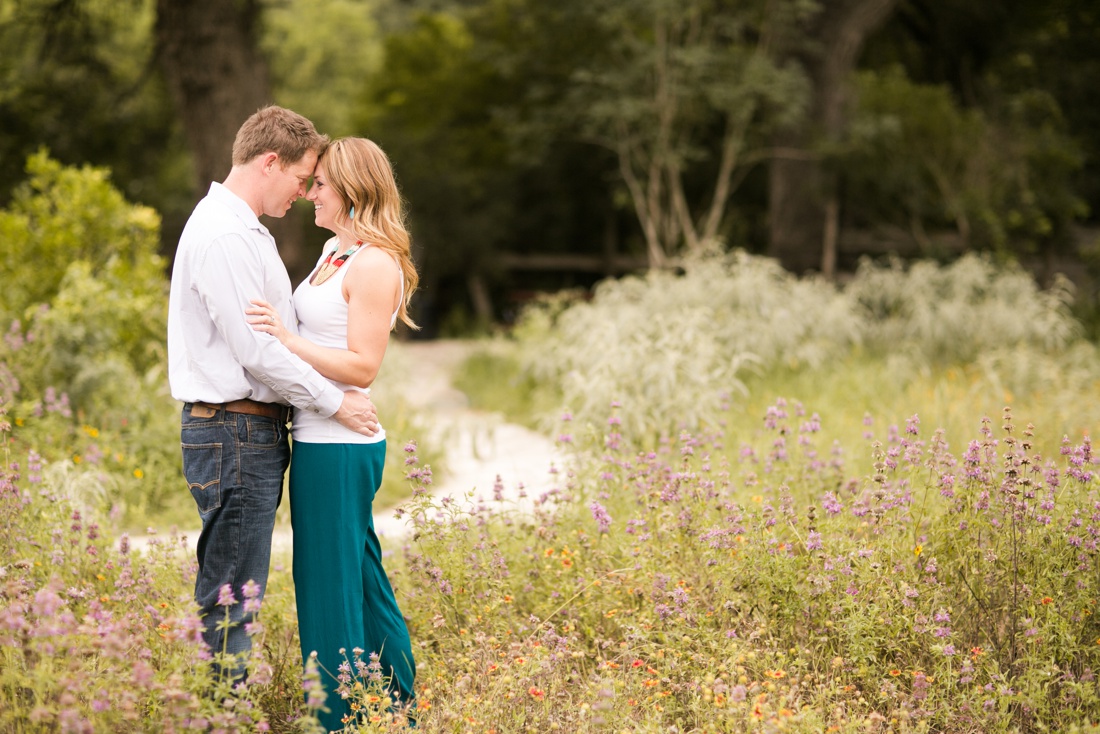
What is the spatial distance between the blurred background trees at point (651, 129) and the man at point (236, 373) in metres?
5.54

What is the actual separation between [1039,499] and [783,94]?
802cm

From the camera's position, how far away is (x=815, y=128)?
1141 centimetres

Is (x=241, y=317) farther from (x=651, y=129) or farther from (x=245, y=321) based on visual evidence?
(x=651, y=129)

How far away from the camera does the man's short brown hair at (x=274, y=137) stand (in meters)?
2.61

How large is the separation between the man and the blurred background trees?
5.54m

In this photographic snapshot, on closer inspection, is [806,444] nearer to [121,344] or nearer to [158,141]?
[121,344]

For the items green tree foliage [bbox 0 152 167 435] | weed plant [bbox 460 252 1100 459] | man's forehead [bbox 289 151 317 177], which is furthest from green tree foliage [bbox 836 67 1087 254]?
man's forehead [bbox 289 151 317 177]

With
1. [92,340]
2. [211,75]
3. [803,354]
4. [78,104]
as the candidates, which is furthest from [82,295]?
[78,104]

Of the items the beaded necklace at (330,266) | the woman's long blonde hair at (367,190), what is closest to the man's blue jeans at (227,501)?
the beaded necklace at (330,266)

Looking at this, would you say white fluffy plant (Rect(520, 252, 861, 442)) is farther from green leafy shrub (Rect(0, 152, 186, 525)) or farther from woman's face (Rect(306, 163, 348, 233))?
woman's face (Rect(306, 163, 348, 233))

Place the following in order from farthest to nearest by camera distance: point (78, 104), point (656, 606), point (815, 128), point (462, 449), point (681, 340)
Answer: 1. point (78, 104)
2. point (815, 128)
3. point (462, 449)
4. point (681, 340)
5. point (656, 606)

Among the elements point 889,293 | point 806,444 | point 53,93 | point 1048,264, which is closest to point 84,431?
point 806,444

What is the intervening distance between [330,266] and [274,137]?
1.26 feet

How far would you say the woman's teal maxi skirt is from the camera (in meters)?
2.71
